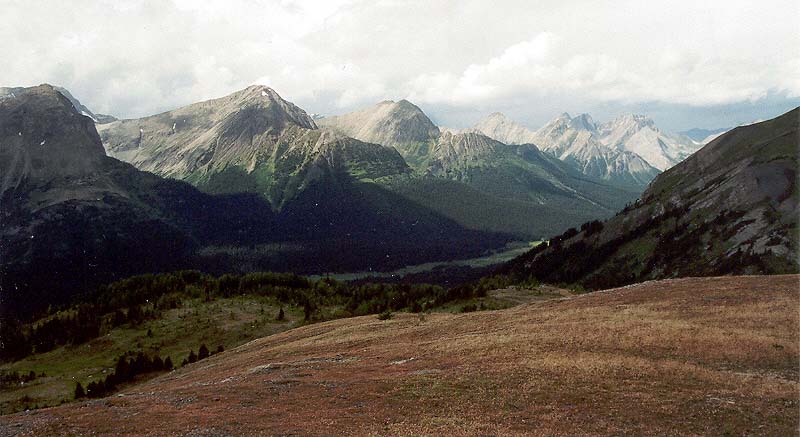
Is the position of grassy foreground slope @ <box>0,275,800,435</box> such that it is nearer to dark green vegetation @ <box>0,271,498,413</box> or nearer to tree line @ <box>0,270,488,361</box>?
dark green vegetation @ <box>0,271,498,413</box>

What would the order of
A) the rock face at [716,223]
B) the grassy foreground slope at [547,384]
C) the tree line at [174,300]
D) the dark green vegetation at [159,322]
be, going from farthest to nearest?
1. the tree line at [174,300]
2. the rock face at [716,223]
3. the dark green vegetation at [159,322]
4. the grassy foreground slope at [547,384]

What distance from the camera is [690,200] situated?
164875 millimetres

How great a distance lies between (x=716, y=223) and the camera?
449 ft

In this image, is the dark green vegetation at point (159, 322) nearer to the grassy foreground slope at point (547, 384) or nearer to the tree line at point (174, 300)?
the tree line at point (174, 300)

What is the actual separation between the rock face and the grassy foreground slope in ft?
228

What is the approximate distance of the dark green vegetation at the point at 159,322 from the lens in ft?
326

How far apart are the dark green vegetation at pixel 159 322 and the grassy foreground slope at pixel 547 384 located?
4453 cm

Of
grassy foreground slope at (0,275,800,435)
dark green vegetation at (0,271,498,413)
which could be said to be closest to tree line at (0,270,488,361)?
dark green vegetation at (0,271,498,413)

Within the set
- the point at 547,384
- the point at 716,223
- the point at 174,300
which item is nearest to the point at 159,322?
the point at 174,300

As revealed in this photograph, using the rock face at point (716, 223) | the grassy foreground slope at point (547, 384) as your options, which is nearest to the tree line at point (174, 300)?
the grassy foreground slope at point (547, 384)

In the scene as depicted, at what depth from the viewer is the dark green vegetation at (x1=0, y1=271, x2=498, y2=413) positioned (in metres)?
99.2

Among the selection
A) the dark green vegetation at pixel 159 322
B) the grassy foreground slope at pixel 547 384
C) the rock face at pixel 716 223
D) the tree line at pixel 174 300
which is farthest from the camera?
the tree line at pixel 174 300

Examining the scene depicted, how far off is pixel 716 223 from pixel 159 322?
6300 inches

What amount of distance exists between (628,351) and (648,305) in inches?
566
